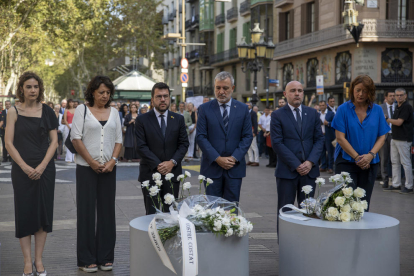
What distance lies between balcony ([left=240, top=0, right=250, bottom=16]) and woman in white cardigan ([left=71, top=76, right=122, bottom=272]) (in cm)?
3931

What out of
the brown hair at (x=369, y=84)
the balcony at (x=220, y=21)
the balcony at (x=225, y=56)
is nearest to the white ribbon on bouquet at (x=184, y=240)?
the brown hair at (x=369, y=84)

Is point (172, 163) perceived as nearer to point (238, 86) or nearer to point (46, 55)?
point (238, 86)

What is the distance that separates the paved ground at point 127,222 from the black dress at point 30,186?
1.73 ft

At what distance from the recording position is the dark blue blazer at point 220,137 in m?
6.26

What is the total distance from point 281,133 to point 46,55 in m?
45.1

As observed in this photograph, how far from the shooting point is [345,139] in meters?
6.51

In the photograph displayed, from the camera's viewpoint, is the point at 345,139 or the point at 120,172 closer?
the point at 345,139

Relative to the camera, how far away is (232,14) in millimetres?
47875

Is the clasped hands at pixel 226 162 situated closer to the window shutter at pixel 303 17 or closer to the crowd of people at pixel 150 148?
the crowd of people at pixel 150 148

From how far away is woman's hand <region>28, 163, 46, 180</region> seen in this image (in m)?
5.66

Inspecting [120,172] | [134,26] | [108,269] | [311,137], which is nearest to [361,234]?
[311,137]

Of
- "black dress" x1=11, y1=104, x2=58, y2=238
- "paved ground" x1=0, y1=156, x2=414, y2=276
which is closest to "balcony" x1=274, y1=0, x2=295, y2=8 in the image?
"paved ground" x1=0, y1=156, x2=414, y2=276

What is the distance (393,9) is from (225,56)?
2209 cm

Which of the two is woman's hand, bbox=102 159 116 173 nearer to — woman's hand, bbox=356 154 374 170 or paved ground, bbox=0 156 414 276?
paved ground, bbox=0 156 414 276
